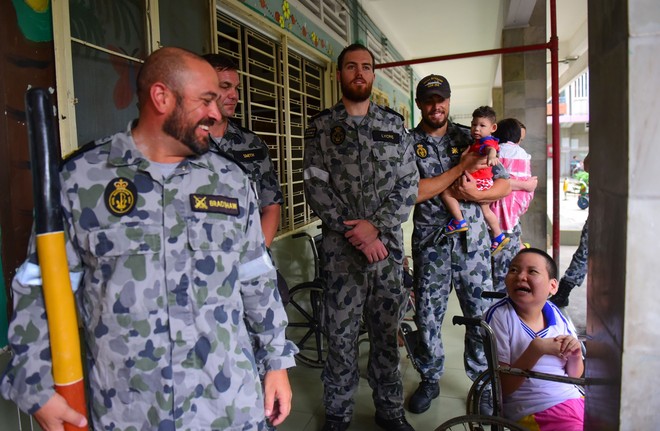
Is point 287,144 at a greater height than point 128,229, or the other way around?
point 287,144

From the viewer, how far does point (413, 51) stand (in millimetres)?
10031

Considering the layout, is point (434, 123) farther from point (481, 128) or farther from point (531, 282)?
point (531, 282)

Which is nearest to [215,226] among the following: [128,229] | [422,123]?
[128,229]

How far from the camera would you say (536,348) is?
5.34ft

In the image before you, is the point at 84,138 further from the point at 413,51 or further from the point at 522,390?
the point at 413,51

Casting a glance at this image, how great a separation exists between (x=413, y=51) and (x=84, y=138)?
9046 millimetres

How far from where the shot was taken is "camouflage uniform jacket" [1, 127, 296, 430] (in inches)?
44.1

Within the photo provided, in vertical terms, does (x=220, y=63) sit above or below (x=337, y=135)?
above

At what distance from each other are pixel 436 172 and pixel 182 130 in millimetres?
1705

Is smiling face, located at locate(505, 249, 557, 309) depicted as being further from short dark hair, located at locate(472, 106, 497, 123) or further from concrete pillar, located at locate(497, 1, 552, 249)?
concrete pillar, located at locate(497, 1, 552, 249)

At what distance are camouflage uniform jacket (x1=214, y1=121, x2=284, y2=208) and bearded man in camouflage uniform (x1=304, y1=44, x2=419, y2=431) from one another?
18 cm

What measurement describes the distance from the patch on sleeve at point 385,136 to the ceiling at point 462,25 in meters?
3.31

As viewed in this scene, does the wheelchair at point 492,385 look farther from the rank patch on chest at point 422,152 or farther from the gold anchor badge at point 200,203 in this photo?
the rank patch on chest at point 422,152

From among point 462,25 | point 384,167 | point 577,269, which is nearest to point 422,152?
point 384,167
